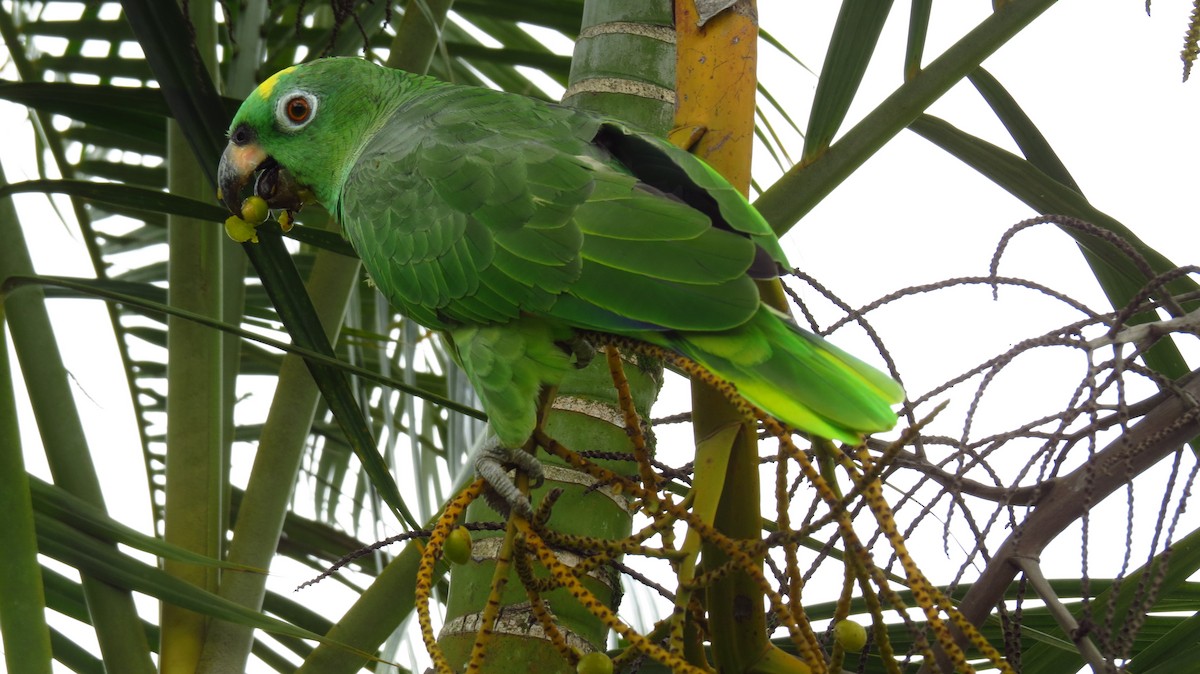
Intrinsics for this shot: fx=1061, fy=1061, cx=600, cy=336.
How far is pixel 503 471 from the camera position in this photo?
1.45m

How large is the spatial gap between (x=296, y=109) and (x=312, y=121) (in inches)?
1.6

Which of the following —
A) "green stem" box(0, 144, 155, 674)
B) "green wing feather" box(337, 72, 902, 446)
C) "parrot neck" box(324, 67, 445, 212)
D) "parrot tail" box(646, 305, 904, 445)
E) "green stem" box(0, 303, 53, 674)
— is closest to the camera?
"parrot tail" box(646, 305, 904, 445)

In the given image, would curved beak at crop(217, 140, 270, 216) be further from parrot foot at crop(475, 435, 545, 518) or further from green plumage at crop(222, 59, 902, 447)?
parrot foot at crop(475, 435, 545, 518)

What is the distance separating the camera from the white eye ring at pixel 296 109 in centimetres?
214

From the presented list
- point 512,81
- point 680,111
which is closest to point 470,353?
point 680,111

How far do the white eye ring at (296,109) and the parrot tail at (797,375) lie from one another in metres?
1.11

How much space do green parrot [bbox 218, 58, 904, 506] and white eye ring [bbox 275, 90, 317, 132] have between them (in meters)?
0.16

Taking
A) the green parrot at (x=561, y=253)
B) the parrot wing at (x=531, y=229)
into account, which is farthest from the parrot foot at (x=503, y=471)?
the parrot wing at (x=531, y=229)

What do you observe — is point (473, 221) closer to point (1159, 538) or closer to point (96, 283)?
point (96, 283)

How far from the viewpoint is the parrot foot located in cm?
127

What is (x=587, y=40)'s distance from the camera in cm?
189

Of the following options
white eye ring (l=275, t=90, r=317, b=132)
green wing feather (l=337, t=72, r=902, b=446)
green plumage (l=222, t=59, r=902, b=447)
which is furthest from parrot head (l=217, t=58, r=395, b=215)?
green wing feather (l=337, t=72, r=902, b=446)

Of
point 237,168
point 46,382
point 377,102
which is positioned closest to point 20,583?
point 46,382

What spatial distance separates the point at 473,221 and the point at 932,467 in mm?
780
